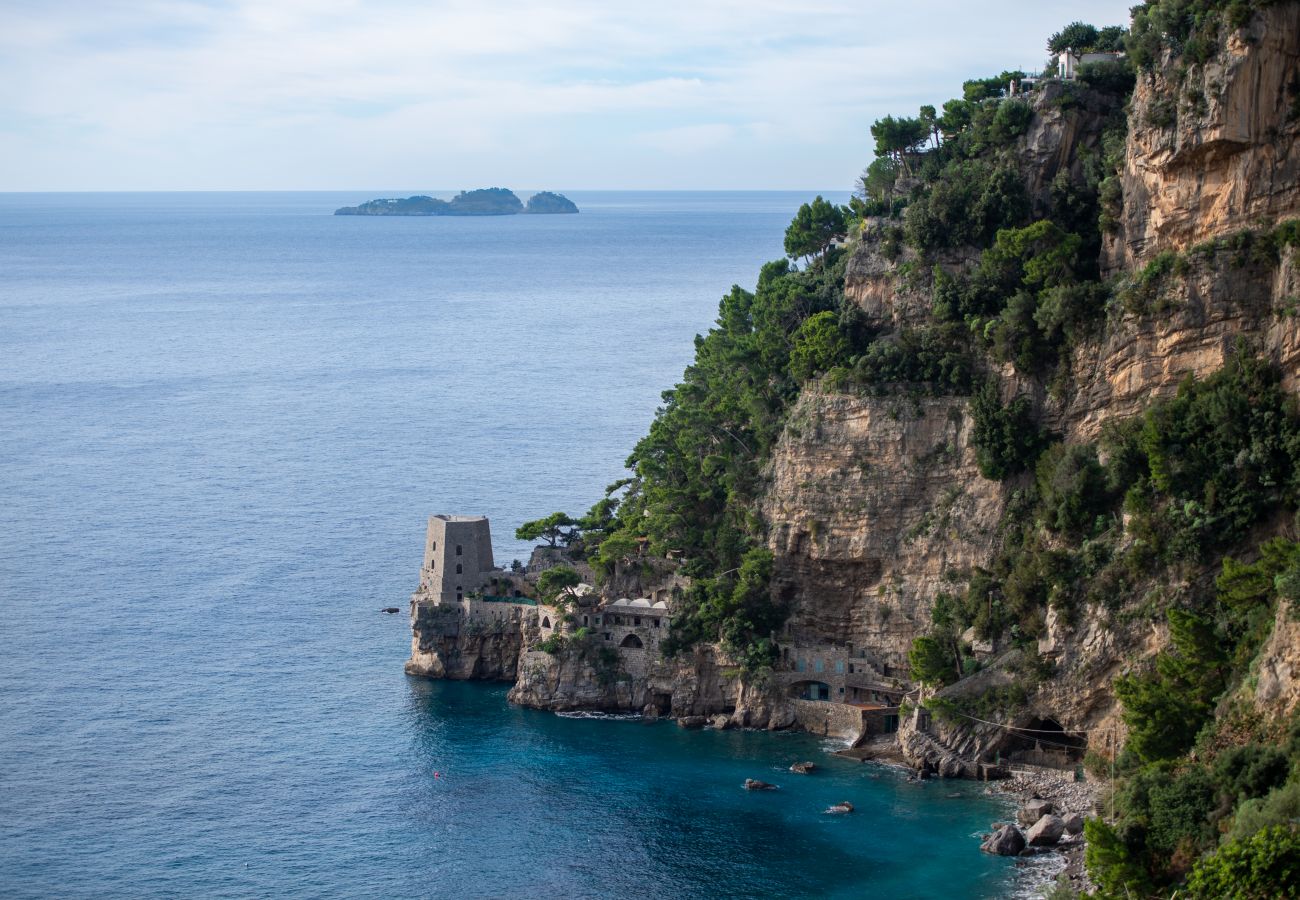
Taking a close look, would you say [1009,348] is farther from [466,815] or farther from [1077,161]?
[466,815]

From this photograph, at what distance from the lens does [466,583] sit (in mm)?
85375

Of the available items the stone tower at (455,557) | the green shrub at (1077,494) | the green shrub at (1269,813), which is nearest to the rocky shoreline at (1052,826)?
the green shrub at (1269,813)

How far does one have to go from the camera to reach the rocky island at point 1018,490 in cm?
6538

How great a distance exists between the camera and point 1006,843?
62.9 meters

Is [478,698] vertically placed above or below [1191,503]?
below

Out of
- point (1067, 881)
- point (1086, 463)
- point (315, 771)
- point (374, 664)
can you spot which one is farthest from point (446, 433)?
point (1067, 881)

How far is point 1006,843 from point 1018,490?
16.6 meters

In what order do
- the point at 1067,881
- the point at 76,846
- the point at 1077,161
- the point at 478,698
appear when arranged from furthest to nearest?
the point at 478,698 → the point at 1077,161 → the point at 76,846 → the point at 1067,881

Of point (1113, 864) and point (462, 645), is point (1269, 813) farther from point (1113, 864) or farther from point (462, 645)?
point (462, 645)

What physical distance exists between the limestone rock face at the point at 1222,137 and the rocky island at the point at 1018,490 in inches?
4.8

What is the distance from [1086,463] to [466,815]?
29.0 meters

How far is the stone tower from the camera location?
85188 millimetres

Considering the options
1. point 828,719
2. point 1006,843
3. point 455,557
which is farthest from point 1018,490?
point 455,557

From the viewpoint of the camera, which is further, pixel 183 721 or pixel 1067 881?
pixel 183 721
